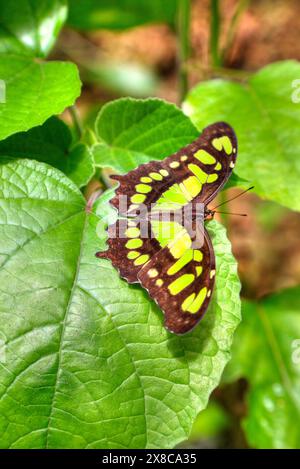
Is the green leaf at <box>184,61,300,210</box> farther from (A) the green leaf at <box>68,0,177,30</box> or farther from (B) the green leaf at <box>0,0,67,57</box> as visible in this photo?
(A) the green leaf at <box>68,0,177,30</box>

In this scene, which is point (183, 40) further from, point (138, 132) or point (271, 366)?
point (271, 366)

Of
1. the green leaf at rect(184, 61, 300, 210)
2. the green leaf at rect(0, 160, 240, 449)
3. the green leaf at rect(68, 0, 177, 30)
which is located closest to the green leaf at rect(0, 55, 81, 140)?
the green leaf at rect(0, 160, 240, 449)

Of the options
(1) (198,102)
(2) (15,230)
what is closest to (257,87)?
(1) (198,102)

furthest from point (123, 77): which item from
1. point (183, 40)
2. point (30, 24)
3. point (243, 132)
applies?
point (243, 132)

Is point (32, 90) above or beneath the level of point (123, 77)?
beneath

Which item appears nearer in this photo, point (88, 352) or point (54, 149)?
point (88, 352)

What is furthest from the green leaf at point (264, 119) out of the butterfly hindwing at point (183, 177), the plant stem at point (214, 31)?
the plant stem at point (214, 31)

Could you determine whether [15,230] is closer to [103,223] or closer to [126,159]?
[103,223]
